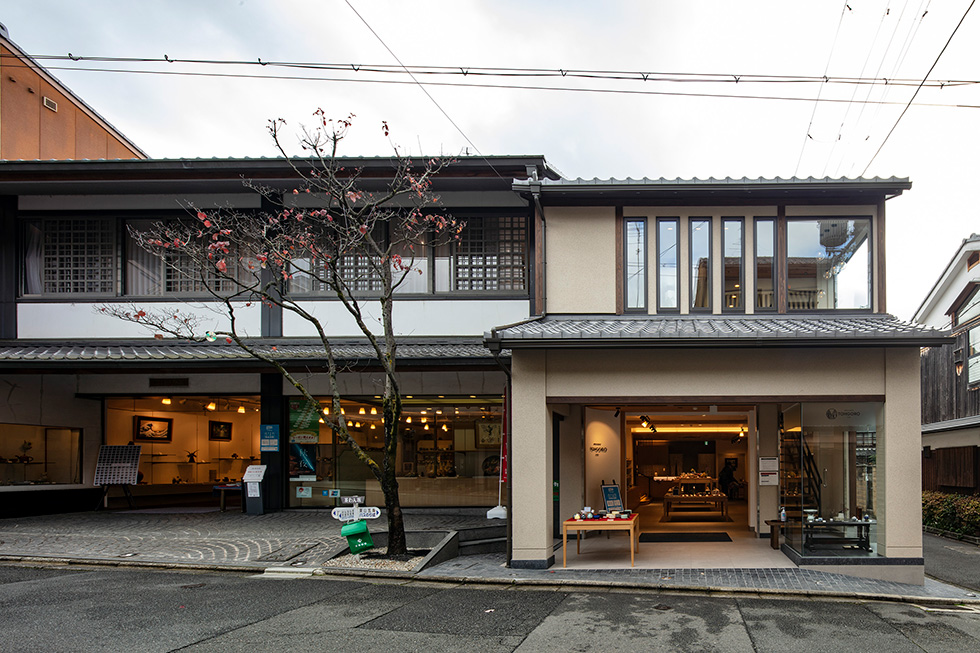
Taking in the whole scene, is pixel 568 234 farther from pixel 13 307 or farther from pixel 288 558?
pixel 13 307

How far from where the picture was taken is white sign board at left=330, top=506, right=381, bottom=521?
38.8ft

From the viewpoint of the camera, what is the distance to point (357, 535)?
38.6 ft

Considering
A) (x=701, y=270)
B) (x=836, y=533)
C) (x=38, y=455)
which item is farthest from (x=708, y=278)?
(x=38, y=455)

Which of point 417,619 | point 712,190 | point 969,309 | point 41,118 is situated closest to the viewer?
point 417,619

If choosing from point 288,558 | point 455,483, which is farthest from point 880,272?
point 288,558

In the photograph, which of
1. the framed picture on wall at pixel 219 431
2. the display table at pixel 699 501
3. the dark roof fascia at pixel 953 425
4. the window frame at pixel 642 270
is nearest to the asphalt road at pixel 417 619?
the window frame at pixel 642 270

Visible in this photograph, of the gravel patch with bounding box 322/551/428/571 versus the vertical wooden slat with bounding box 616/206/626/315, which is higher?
the vertical wooden slat with bounding box 616/206/626/315

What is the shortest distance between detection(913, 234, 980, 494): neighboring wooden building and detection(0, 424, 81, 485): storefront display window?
70.6 feet

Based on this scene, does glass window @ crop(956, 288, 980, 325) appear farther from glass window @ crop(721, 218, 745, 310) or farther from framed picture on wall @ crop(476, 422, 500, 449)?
framed picture on wall @ crop(476, 422, 500, 449)

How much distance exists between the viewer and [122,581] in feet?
33.2

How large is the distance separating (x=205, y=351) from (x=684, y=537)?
1029cm

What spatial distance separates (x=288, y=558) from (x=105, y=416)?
29.1 feet

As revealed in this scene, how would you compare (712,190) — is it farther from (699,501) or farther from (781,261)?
(699,501)

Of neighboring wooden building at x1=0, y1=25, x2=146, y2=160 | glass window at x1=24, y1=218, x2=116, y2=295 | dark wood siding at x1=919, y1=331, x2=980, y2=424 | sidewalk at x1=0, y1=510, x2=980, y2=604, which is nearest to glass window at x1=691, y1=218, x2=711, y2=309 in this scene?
sidewalk at x1=0, y1=510, x2=980, y2=604
